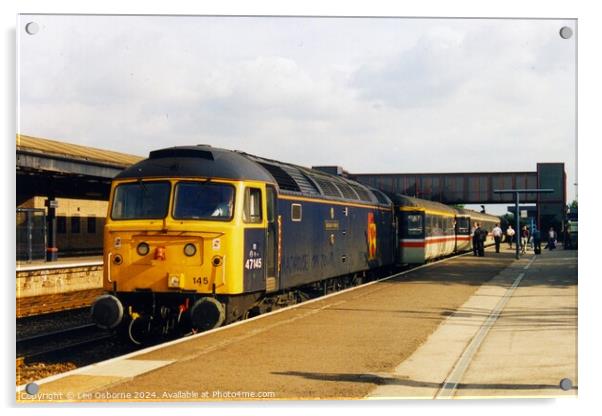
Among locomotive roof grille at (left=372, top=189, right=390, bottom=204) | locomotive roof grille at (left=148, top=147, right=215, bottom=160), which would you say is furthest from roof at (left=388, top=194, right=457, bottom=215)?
locomotive roof grille at (left=148, top=147, right=215, bottom=160)

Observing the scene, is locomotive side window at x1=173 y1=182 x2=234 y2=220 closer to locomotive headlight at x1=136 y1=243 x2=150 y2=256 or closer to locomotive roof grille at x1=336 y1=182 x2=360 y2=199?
locomotive headlight at x1=136 y1=243 x2=150 y2=256

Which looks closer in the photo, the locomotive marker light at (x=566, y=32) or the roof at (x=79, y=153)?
the locomotive marker light at (x=566, y=32)

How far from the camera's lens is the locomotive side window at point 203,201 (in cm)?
1219

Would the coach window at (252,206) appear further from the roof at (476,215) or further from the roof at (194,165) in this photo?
the roof at (476,215)

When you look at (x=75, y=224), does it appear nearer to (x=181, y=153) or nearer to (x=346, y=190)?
(x=346, y=190)

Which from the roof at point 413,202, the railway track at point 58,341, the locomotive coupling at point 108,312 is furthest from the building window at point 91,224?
the locomotive coupling at point 108,312

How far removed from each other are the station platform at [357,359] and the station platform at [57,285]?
7018 millimetres

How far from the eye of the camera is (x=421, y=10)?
942 cm

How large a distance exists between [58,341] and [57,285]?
5278mm

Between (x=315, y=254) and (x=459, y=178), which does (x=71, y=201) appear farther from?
(x=459, y=178)

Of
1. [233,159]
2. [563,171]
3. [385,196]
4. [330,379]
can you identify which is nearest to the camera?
[330,379]

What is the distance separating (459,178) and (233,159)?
5.73 meters

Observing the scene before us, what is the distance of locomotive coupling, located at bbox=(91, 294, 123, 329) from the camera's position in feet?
38.9
